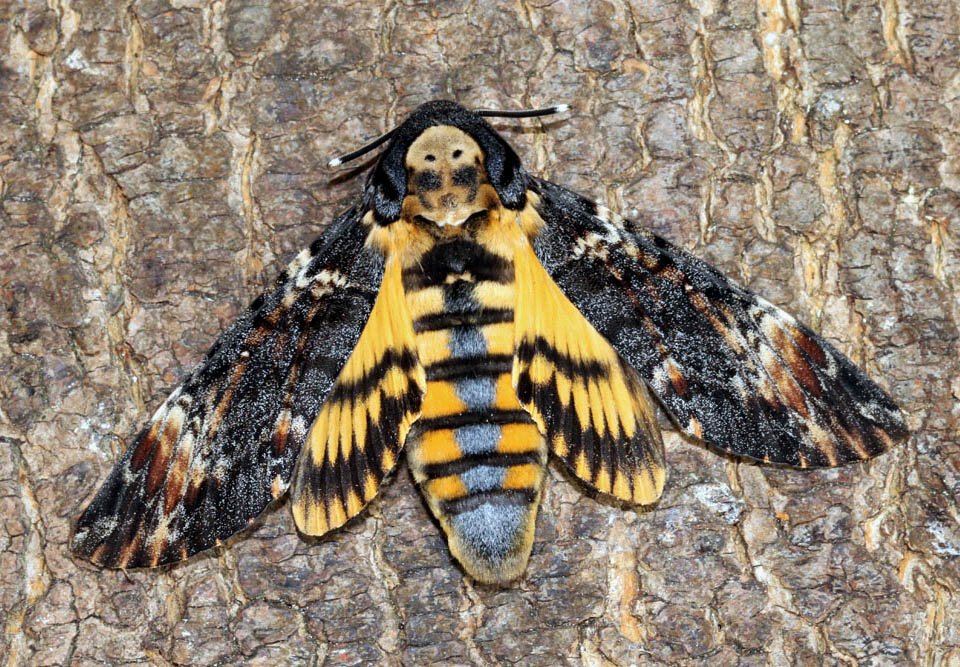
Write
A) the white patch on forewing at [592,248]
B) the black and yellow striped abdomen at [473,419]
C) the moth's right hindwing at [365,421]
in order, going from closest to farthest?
1. the black and yellow striped abdomen at [473,419]
2. the moth's right hindwing at [365,421]
3. the white patch on forewing at [592,248]

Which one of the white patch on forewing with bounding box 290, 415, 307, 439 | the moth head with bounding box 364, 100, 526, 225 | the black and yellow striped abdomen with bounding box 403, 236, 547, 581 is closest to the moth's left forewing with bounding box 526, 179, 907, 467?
the moth head with bounding box 364, 100, 526, 225

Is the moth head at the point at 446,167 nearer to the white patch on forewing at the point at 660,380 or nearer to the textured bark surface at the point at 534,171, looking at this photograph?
the textured bark surface at the point at 534,171

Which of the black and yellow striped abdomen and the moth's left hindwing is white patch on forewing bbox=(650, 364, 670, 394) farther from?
the moth's left hindwing

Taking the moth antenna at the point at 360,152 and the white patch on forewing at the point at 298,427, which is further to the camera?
the moth antenna at the point at 360,152

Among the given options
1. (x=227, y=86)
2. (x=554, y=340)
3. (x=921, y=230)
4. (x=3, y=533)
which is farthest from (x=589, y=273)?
(x=3, y=533)

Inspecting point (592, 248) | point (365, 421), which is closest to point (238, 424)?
point (365, 421)

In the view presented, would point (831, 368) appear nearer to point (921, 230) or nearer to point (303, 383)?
point (921, 230)

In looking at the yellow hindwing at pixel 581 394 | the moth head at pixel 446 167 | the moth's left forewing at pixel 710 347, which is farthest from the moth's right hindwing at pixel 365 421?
the moth's left forewing at pixel 710 347
